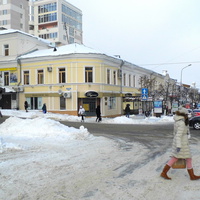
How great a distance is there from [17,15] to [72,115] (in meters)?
51.2

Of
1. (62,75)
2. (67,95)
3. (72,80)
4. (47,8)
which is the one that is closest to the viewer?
(67,95)

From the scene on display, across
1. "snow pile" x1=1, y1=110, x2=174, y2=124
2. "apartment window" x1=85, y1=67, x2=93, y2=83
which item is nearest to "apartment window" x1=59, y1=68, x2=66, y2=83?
"apartment window" x1=85, y1=67, x2=93, y2=83

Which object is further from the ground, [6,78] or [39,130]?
[6,78]

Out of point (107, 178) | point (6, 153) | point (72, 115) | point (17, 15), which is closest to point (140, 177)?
point (107, 178)

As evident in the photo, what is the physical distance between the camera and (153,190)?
528 cm

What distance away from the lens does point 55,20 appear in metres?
71.6

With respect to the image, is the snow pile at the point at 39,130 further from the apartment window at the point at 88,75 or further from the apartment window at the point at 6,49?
the apartment window at the point at 6,49

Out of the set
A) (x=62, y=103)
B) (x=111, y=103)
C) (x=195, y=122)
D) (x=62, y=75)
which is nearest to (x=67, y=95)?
(x=62, y=103)

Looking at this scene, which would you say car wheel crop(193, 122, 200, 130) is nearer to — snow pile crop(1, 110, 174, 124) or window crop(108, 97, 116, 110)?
snow pile crop(1, 110, 174, 124)

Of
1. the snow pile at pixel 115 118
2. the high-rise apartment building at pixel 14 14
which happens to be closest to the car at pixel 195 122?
the snow pile at pixel 115 118

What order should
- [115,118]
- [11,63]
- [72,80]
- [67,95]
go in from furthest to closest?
[11,63], [72,80], [67,95], [115,118]

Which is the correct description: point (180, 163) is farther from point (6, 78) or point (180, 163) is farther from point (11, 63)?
point (6, 78)

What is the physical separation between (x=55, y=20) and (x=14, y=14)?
1092 centimetres

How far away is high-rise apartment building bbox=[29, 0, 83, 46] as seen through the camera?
71.6 meters
